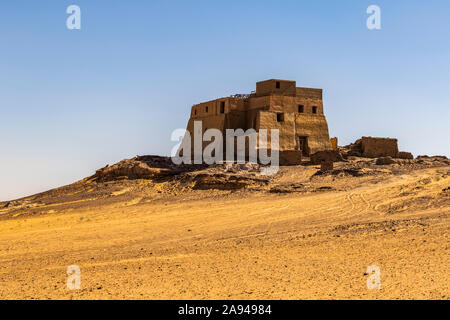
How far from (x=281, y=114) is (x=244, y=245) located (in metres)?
18.4

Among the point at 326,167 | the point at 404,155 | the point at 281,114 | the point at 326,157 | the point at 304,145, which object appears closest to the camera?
the point at 326,167

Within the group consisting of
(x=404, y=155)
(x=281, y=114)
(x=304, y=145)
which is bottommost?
(x=404, y=155)

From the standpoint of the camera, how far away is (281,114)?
28484mm

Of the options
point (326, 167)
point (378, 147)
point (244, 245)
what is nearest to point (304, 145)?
point (378, 147)

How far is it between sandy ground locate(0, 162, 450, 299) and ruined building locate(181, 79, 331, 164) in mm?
9310

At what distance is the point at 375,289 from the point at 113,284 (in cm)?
420

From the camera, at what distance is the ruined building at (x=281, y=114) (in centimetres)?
2819

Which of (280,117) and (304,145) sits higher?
(280,117)

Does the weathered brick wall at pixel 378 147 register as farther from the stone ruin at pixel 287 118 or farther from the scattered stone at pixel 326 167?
the scattered stone at pixel 326 167

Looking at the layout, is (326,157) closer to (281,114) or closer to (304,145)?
(304,145)

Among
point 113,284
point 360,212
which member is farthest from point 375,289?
point 360,212

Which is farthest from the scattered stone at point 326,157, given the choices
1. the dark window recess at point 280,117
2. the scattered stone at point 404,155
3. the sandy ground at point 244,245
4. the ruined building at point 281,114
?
the sandy ground at point 244,245

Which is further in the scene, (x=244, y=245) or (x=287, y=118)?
(x=287, y=118)
